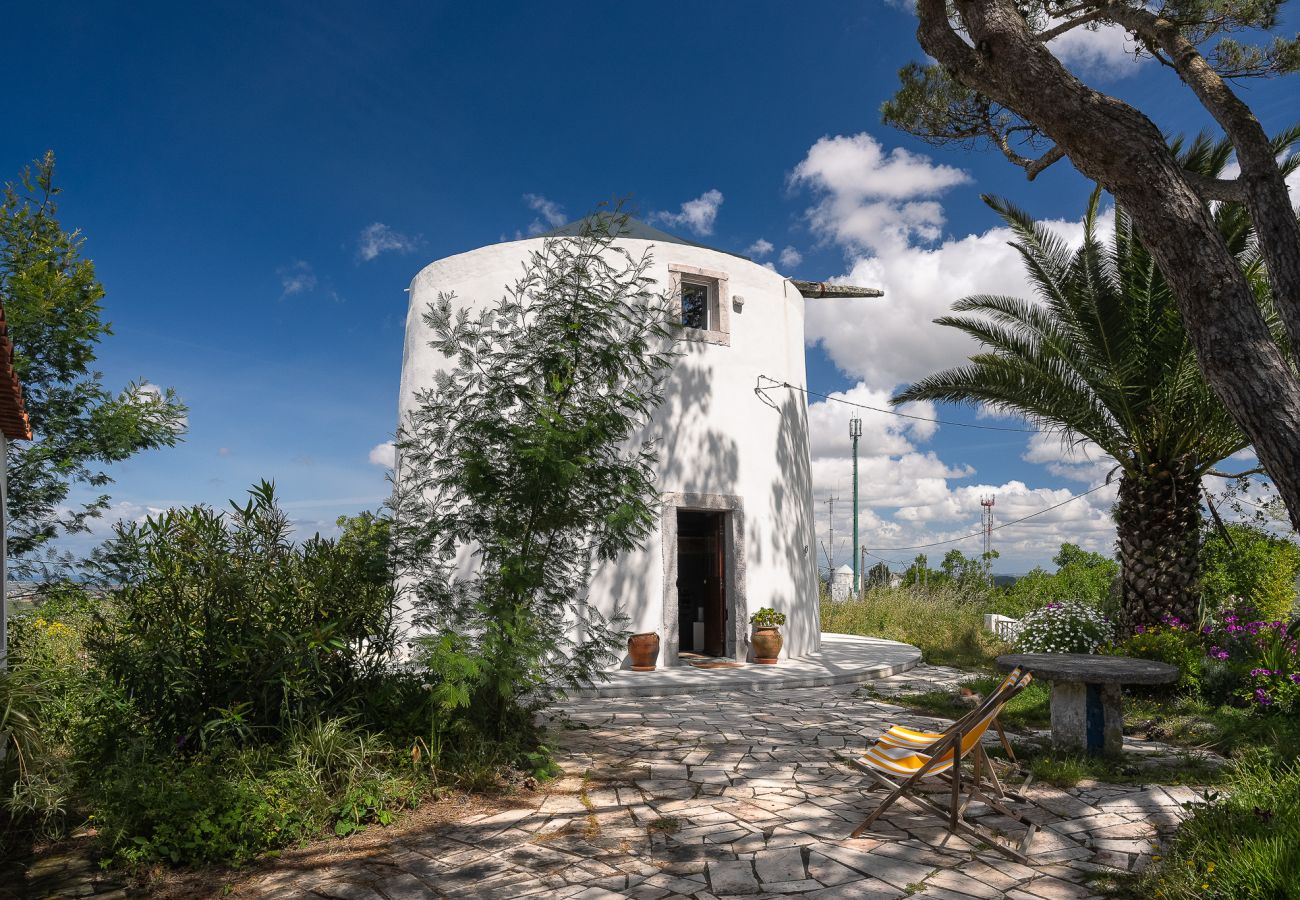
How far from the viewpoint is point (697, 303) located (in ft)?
39.6

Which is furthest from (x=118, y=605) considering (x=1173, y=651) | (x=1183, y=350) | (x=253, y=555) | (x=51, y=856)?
(x=1183, y=350)

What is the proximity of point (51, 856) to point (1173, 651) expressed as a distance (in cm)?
990

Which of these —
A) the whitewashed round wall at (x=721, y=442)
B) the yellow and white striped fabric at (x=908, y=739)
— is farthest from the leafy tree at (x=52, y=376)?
the yellow and white striped fabric at (x=908, y=739)

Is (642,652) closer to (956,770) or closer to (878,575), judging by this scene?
(956,770)

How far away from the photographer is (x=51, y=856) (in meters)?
4.42

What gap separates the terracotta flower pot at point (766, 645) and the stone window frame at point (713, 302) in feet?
13.8

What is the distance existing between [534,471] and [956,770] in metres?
3.33

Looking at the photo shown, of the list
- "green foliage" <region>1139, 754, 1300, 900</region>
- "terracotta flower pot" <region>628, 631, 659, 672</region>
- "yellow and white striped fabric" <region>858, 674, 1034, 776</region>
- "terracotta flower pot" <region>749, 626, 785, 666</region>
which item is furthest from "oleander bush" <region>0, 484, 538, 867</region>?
"terracotta flower pot" <region>749, 626, 785, 666</region>

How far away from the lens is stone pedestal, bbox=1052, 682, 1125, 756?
6117mm

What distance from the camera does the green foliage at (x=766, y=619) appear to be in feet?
36.4

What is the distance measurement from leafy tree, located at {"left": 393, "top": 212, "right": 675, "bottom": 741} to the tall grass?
829 centimetres

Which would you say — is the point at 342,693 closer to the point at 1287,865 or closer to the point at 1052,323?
the point at 1287,865

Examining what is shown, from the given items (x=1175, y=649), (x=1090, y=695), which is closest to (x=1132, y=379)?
(x=1175, y=649)

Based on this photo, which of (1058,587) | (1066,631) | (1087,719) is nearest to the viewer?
(1087,719)
